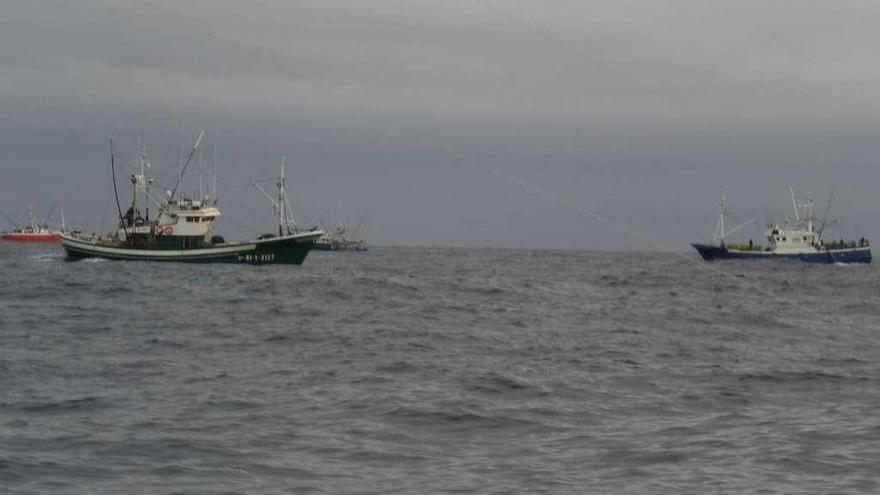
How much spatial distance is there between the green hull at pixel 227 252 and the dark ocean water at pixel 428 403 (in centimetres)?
5500

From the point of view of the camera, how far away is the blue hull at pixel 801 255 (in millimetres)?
161500

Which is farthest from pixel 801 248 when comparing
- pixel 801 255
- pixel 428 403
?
pixel 428 403

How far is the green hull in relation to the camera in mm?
99375

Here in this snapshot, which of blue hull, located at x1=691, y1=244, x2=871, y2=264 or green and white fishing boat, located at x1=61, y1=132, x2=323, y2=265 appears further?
blue hull, located at x1=691, y1=244, x2=871, y2=264

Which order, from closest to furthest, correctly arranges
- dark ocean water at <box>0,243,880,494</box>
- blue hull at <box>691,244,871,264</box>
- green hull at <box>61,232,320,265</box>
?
dark ocean water at <box>0,243,880,494</box>
green hull at <box>61,232,320,265</box>
blue hull at <box>691,244,871,264</box>

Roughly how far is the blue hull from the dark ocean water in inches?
4806

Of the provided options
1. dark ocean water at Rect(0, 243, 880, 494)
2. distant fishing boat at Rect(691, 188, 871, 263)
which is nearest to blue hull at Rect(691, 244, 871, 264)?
distant fishing boat at Rect(691, 188, 871, 263)

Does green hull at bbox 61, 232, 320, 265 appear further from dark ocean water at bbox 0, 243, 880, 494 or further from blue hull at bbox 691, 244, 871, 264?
blue hull at bbox 691, 244, 871, 264

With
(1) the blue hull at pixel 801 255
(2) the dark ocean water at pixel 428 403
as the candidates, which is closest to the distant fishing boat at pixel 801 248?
(1) the blue hull at pixel 801 255

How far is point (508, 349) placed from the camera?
3231 centimetres

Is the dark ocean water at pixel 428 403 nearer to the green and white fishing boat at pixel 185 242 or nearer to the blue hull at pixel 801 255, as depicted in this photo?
the green and white fishing boat at pixel 185 242

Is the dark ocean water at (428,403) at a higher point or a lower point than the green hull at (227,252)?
lower

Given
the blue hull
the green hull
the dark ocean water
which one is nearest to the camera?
the dark ocean water

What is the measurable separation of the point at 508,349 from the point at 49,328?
1438 cm
